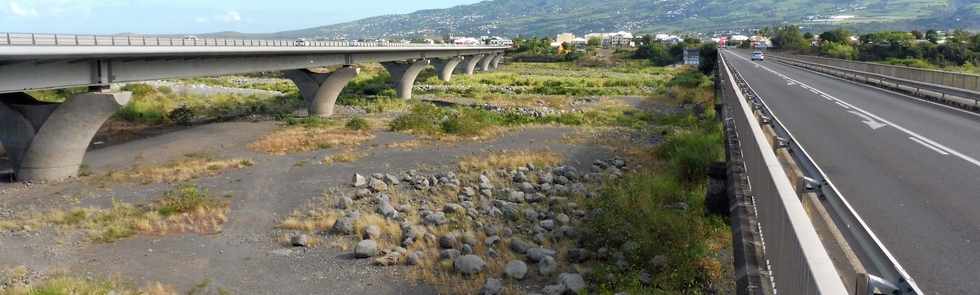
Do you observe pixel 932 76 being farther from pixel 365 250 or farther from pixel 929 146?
pixel 365 250

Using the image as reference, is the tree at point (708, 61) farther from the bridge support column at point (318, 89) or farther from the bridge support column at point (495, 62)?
the bridge support column at point (318, 89)

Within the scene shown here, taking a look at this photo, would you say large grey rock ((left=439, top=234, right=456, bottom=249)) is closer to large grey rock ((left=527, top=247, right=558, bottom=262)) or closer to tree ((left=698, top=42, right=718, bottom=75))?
large grey rock ((left=527, top=247, right=558, bottom=262))

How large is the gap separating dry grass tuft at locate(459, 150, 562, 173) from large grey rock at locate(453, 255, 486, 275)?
1025 centimetres

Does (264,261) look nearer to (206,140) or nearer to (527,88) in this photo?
(206,140)

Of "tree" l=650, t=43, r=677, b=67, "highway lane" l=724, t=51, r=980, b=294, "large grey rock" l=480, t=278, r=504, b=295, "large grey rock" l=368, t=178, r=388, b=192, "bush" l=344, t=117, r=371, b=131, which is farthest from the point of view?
"tree" l=650, t=43, r=677, b=67

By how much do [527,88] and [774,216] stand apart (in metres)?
62.0

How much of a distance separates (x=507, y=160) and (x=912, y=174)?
571 inches

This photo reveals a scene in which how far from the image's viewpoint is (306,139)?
3106 centimetres

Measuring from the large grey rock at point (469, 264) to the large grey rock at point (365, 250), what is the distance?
6.16 feet

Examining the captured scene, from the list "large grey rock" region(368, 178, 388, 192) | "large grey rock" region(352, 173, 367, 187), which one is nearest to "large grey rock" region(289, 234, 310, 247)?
"large grey rock" region(368, 178, 388, 192)

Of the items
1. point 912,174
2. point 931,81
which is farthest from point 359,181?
point 931,81

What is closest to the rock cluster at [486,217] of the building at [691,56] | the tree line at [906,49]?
the tree line at [906,49]

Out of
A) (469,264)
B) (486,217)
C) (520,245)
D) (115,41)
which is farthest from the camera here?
(115,41)

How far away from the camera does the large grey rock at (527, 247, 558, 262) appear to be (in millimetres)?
13227
